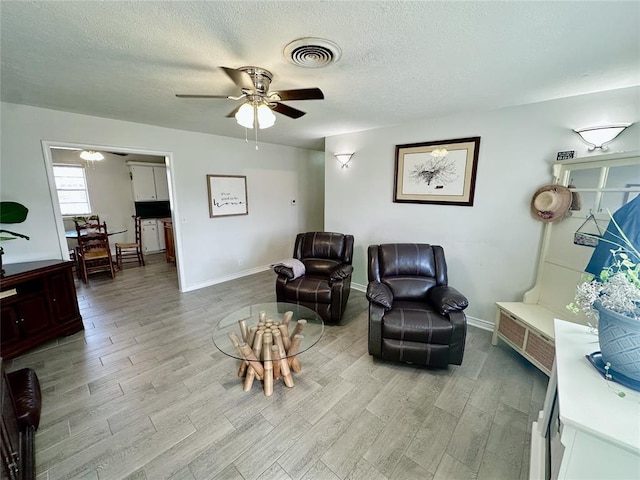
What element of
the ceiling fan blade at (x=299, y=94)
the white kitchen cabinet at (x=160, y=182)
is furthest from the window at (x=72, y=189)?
the ceiling fan blade at (x=299, y=94)

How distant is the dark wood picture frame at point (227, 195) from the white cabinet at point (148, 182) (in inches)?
113

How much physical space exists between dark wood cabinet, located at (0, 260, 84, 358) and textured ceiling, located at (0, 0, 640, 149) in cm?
159

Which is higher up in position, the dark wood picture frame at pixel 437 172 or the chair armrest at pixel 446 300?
the dark wood picture frame at pixel 437 172

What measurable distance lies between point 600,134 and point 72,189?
7.97 m

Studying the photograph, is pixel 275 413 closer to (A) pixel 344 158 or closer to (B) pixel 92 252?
(A) pixel 344 158

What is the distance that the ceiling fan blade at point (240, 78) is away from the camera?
1459mm

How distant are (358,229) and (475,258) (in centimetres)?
159

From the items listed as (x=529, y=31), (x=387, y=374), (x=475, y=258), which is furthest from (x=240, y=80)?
(x=475, y=258)

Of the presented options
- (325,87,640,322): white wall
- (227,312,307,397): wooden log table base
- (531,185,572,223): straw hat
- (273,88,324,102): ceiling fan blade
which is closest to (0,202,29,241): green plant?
(227,312,307,397): wooden log table base

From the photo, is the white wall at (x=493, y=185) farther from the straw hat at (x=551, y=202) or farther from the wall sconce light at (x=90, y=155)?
the wall sconce light at (x=90, y=155)

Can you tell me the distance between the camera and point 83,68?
5.90 feet

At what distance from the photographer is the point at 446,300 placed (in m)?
2.19

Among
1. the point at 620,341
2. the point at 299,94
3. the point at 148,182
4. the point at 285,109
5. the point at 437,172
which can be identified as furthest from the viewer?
the point at 148,182

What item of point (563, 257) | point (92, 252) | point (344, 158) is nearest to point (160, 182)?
point (92, 252)
